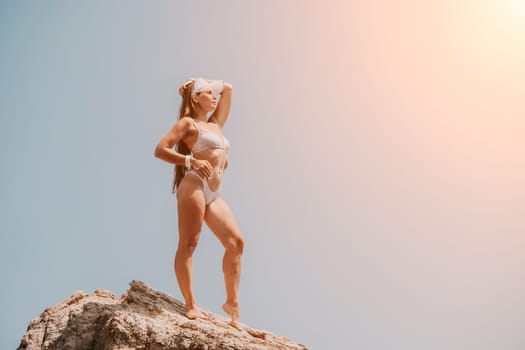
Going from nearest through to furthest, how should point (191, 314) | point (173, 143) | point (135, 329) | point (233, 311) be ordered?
point (135, 329)
point (191, 314)
point (173, 143)
point (233, 311)

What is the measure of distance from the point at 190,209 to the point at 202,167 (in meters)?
0.55

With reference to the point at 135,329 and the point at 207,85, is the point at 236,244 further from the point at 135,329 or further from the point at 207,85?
the point at 207,85

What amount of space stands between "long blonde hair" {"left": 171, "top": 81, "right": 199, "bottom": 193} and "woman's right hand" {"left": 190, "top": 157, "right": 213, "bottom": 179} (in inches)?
21.1

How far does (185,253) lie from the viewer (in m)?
7.25

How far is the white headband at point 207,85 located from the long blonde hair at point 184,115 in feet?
0.31

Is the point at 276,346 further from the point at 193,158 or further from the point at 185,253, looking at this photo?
the point at 193,158

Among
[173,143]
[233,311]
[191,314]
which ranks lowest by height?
[191,314]

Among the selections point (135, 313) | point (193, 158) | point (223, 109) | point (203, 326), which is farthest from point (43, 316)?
point (223, 109)

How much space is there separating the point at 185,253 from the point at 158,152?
132 centimetres

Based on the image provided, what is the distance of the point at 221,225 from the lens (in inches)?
302

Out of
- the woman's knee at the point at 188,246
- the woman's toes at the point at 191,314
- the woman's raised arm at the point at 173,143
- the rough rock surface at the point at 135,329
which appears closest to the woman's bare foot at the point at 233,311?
the rough rock surface at the point at 135,329

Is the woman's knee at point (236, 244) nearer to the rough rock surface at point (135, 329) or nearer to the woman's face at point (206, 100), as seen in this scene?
the rough rock surface at point (135, 329)

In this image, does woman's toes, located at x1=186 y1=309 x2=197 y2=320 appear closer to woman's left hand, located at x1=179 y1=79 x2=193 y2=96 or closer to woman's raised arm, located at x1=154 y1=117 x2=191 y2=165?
woman's raised arm, located at x1=154 y1=117 x2=191 y2=165

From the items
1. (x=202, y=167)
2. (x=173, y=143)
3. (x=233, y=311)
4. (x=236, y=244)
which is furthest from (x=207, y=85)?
(x=233, y=311)
